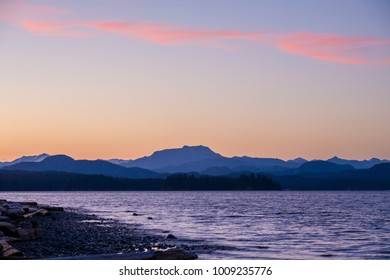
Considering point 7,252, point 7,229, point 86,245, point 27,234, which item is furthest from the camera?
point 27,234

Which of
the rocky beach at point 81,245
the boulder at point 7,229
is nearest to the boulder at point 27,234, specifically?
the rocky beach at point 81,245

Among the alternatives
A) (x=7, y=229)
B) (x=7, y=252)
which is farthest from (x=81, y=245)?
(x=7, y=252)

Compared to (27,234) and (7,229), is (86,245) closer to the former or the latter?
(27,234)

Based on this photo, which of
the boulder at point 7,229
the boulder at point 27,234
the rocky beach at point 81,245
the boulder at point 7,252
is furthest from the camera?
the boulder at point 27,234

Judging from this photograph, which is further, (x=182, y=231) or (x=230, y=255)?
(x=182, y=231)

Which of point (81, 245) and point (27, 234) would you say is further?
point (27, 234)

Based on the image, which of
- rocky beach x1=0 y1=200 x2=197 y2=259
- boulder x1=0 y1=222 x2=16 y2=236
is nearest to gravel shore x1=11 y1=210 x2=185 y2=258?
rocky beach x1=0 y1=200 x2=197 y2=259

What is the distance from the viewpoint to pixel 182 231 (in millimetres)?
48938

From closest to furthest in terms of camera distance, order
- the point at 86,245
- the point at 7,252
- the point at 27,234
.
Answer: the point at 7,252 → the point at 86,245 → the point at 27,234

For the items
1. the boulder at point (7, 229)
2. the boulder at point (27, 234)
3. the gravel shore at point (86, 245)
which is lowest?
the gravel shore at point (86, 245)

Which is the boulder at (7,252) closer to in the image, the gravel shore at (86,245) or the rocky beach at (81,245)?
the rocky beach at (81,245)
